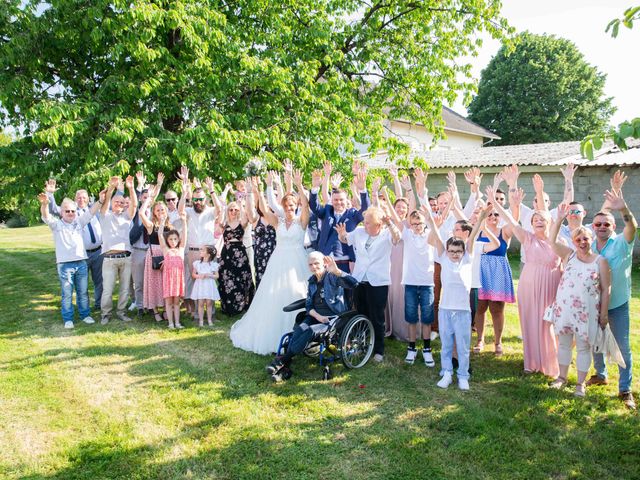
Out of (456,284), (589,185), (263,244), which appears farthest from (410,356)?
(589,185)

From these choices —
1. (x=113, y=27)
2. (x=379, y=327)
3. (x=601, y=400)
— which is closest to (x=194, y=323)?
(x=379, y=327)

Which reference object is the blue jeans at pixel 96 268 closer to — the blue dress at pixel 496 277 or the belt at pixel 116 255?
the belt at pixel 116 255

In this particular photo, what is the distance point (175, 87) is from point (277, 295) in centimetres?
512

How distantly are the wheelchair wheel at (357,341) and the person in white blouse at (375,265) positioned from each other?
137mm

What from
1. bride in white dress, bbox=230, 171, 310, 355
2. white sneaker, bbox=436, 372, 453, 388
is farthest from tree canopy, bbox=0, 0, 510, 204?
white sneaker, bbox=436, 372, 453, 388

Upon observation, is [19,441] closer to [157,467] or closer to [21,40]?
[157,467]

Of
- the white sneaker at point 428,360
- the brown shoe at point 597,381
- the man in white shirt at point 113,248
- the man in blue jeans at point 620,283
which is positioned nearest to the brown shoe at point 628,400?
the man in blue jeans at point 620,283

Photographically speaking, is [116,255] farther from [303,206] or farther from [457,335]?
[457,335]

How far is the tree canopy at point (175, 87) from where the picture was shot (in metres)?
7.81

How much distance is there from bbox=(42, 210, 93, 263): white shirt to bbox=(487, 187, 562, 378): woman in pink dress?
5979 millimetres

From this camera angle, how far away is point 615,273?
4.55 m

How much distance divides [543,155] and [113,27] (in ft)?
52.2

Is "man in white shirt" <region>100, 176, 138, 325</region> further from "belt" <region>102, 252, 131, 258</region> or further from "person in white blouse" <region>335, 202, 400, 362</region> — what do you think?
"person in white blouse" <region>335, 202, 400, 362</region>

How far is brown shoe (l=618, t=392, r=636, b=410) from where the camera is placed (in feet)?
14.7
